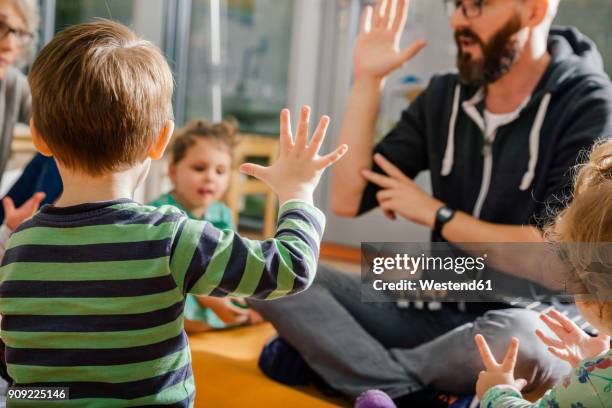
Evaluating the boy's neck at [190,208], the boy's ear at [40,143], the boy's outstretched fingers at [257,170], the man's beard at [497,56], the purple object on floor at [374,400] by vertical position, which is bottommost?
the purple object on floor at [374,400]

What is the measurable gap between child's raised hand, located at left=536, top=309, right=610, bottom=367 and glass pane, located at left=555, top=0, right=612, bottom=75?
1.90 meters

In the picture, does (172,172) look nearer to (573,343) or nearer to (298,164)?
(298,164)

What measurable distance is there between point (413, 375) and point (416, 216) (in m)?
0.32

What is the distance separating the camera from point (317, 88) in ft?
11.1

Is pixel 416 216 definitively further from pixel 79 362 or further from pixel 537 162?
pixel 79 362

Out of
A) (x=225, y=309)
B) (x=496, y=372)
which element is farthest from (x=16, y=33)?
(x=496, y=372)

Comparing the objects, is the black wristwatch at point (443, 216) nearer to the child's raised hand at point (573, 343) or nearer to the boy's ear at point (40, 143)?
the child's raised hand at point (573, 343)

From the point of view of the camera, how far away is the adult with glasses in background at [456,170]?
50.2 inches

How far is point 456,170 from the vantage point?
152 cm

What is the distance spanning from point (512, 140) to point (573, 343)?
579mm

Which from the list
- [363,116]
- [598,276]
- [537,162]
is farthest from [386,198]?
[598,276]

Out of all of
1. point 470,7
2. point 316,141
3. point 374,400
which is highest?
point 470,7

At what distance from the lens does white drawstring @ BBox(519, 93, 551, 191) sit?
136 centimetres

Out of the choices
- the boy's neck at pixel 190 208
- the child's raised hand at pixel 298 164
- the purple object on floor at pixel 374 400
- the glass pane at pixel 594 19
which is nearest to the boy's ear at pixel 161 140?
the child's raised hand at pixel 298 164
